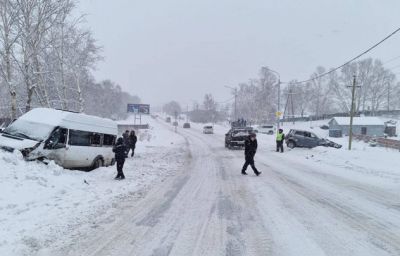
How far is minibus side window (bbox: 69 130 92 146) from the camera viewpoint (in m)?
14.8

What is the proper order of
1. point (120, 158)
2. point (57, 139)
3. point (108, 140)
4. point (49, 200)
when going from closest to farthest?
point (49, 200) < point (120, 158) < point (57, 139) < point (108, 140)

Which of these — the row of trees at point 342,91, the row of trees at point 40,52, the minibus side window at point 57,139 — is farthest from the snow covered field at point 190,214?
the row of trees at point 342,91

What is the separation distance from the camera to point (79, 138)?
15.3 metres

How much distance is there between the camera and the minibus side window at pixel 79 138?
1481 cm

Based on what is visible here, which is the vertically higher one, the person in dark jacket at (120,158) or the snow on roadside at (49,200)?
the person in dark jacket at (120,158)

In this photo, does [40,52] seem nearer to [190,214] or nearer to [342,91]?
[190,214]

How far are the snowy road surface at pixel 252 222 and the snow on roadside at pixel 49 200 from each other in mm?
529

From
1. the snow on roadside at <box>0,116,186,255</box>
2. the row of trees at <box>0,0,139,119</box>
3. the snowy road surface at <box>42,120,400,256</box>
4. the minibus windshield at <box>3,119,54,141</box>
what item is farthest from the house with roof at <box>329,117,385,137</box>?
the snow on roadside at <box>0,116,186,255</box>

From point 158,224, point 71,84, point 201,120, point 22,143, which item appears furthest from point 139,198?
point 201,120

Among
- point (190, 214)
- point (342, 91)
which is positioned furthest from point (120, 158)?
point (342, 91)

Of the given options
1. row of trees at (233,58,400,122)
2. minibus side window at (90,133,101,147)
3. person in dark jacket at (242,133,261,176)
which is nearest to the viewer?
person in dark jacket at (242,133,261,176)

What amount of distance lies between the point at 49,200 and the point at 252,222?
4.97 m

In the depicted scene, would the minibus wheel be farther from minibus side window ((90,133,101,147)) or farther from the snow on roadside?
the snow on roadside

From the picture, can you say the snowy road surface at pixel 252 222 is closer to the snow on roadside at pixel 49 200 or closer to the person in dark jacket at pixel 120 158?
the snow on roadside at pixel 49 200
